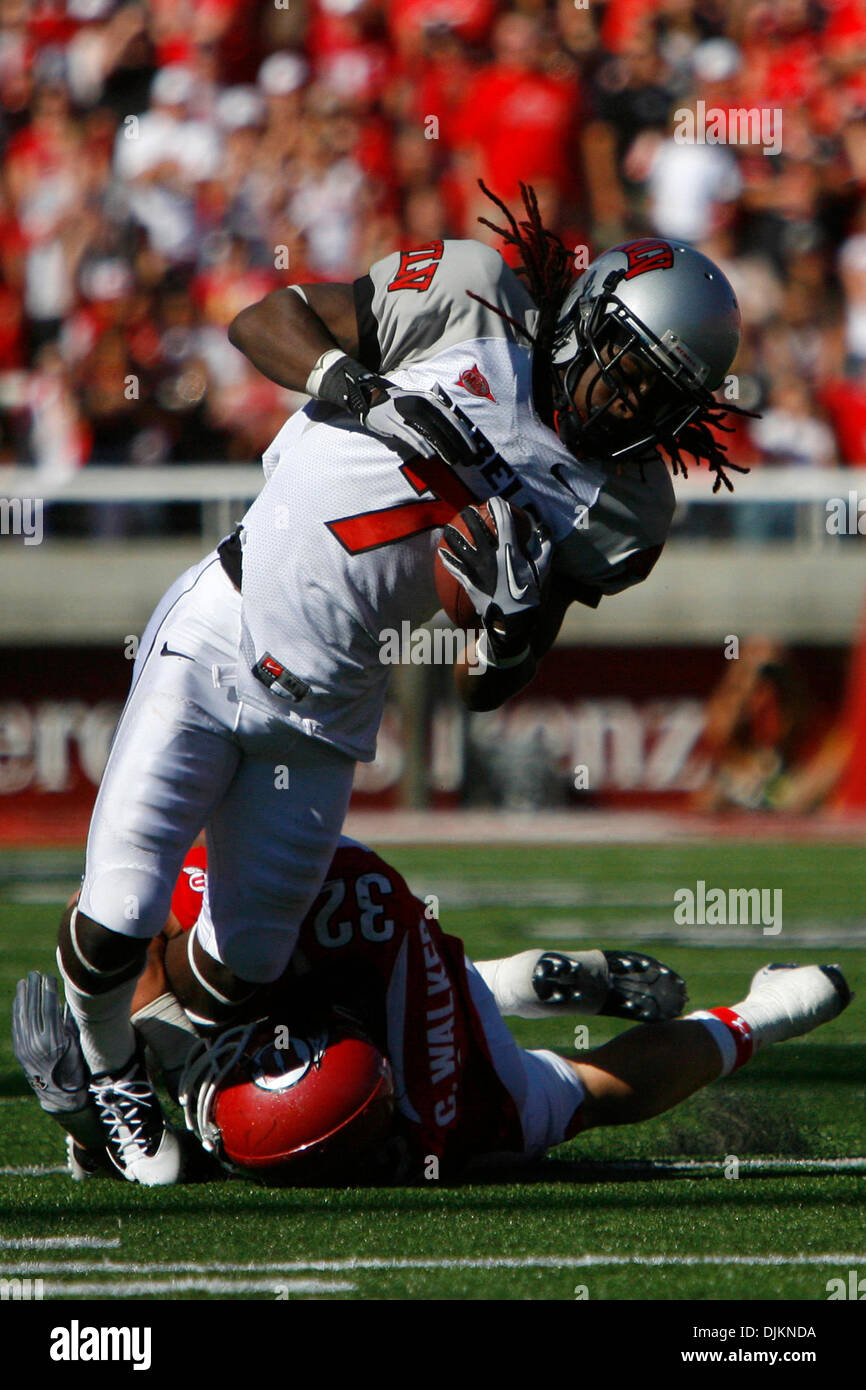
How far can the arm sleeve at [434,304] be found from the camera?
300cm

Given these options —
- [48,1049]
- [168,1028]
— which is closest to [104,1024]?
[48,1049]

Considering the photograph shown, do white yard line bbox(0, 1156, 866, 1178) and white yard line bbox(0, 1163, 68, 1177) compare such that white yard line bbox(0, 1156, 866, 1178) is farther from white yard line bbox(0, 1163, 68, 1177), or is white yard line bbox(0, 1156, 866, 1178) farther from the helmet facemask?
the helmet facemask

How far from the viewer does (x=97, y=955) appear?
2.92 m

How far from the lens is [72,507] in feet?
29.8

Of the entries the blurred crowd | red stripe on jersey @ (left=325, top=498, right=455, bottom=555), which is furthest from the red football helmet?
the blurred crowd

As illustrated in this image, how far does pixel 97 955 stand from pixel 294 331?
1.06 metres

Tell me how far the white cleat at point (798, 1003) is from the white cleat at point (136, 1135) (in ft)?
3.65

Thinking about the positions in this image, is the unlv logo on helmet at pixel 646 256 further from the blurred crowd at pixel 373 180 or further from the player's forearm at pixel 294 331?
the blurred crowd at pixel 373 180

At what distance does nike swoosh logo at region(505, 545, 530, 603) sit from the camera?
8.66ft

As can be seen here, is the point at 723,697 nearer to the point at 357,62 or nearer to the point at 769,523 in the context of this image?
the point at 769,523

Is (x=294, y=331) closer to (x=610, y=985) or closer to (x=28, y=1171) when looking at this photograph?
(x=610, y=985)
